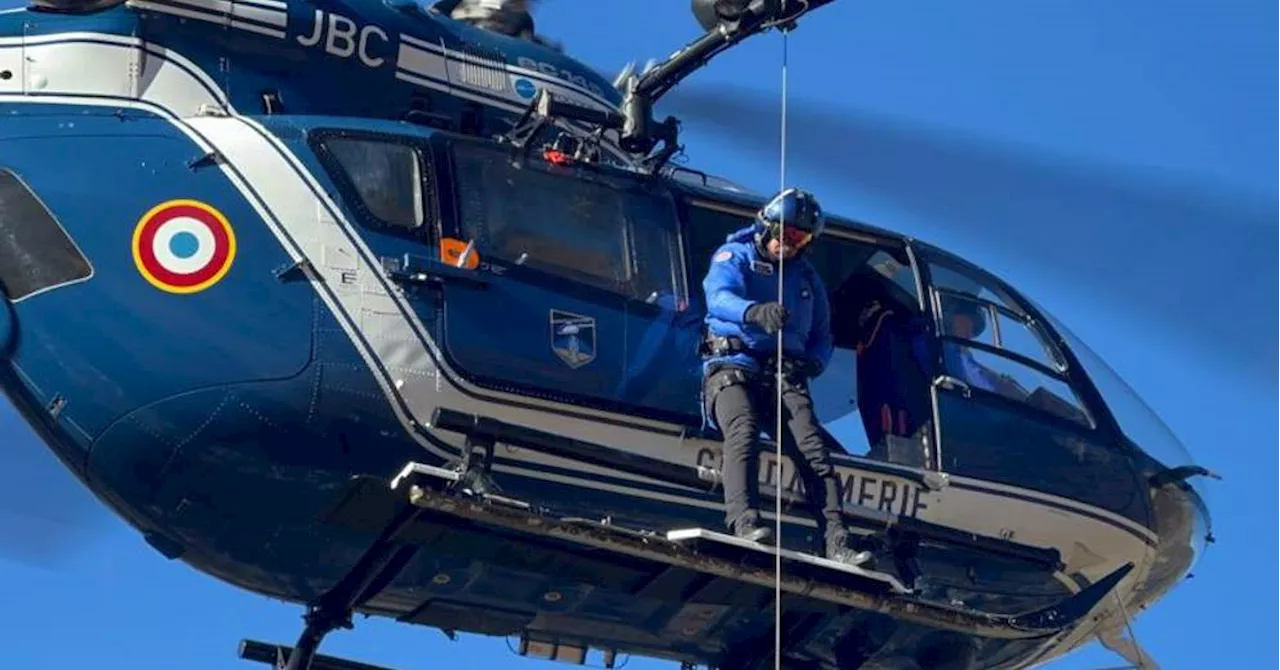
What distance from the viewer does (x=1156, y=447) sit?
A: 13617 millimetres

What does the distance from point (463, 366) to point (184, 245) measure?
1.38 m

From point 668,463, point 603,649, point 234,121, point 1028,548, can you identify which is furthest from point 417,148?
point 1028,548

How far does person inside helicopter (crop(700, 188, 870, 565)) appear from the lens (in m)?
11.4

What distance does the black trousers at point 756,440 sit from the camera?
446 inches

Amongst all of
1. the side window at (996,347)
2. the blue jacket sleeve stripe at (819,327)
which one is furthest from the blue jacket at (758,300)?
the side window at (996,347)

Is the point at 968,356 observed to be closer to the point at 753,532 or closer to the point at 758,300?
the point at 758,300

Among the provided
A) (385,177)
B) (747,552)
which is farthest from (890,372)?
(385,177)

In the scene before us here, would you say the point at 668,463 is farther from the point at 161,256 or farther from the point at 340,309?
the point at 161,256

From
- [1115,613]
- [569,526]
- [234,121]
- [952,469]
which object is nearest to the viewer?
[569,526]

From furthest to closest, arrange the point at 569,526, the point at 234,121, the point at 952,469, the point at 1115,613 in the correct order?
the point at 1115,613 → the point at 952,469 → the point at 234,121 → the point at 569,526

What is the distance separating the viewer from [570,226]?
12.0 metres

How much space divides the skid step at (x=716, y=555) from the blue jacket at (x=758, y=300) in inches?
37.7

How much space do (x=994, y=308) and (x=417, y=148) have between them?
356cm

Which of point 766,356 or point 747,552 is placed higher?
point 766,356
